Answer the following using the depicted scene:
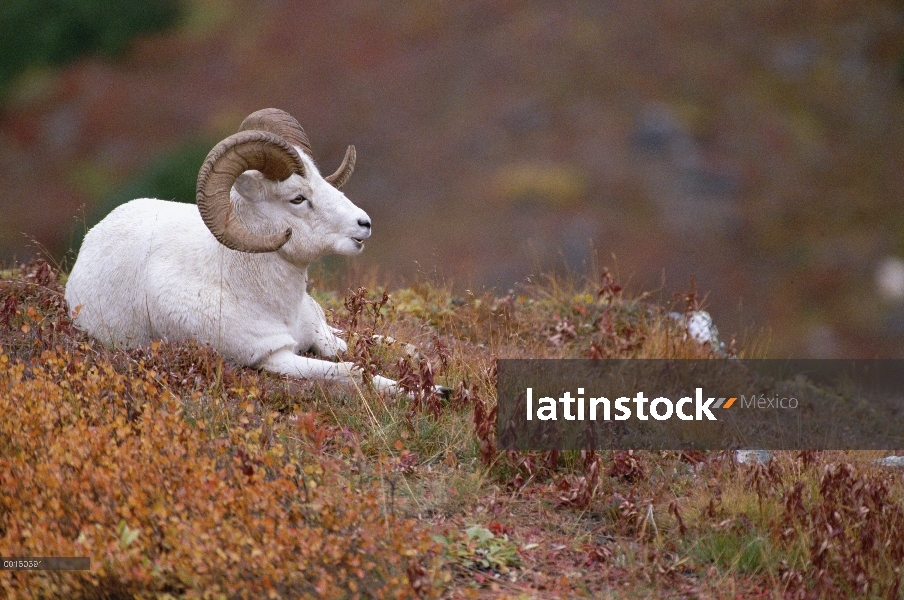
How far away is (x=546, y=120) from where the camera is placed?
128 ft

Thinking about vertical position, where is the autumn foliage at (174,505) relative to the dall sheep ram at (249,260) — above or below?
below

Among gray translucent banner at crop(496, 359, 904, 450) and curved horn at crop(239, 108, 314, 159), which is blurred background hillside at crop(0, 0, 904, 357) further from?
curved horn at crop(239, 108, 314, 159)

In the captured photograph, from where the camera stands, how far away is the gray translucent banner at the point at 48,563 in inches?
170

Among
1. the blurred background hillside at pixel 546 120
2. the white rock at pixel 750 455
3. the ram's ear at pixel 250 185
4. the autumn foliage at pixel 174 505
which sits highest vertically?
the blurred background hillside at pixel 546 120

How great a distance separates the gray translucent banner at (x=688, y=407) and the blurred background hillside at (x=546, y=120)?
18933mm

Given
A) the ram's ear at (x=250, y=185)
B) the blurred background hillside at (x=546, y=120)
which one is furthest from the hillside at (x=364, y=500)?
the blurred background hillside at (x=546, y=120)

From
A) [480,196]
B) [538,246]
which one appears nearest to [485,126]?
[480,196]

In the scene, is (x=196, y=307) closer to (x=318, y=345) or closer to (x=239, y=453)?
(x=318, y=345)

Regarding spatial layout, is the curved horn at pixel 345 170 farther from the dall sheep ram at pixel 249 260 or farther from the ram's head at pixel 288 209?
the ram's head at pixel 288 209

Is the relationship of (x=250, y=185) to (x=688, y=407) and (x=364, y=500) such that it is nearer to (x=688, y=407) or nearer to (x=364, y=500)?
(x=364, y=500)

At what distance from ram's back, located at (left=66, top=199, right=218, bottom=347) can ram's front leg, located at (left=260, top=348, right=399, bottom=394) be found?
58 cm

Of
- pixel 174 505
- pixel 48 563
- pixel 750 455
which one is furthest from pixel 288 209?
pixel 750 455

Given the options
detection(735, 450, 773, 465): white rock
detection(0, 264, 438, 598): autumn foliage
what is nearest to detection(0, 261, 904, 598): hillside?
detection(0, 264, 438, 598): autumn foliage

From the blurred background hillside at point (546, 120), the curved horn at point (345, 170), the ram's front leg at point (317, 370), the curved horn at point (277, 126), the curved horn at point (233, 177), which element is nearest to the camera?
the curved horn at point (233, 177)
